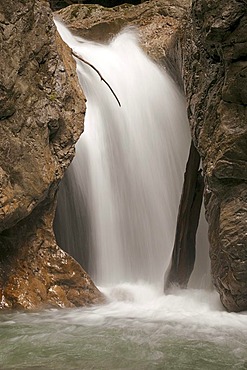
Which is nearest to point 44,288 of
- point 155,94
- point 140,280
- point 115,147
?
point 140,280

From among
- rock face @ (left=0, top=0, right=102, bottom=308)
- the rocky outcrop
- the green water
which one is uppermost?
the rocky outcrop

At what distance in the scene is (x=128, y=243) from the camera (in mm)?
8109

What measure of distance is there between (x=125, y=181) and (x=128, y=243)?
113 centimetres

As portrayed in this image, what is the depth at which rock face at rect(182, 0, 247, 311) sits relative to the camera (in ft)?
16.3

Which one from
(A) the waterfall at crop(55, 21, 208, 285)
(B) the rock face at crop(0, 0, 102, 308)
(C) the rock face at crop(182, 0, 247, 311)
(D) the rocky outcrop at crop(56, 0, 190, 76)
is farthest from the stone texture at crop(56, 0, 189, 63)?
(C) the rock face at crop(182, 0, 247, 311)

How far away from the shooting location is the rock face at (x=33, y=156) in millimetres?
5984

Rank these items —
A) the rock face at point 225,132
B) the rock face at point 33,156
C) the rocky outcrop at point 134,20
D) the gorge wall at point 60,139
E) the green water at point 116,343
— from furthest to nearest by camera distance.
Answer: the rocky outcrop at point 134,20
the rock face at point 33,156
the gorge wall at point 60,139
the rock face at point 225,132
the green water at point 116,343

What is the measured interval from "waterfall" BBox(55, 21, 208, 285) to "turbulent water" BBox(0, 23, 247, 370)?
0.7 inches

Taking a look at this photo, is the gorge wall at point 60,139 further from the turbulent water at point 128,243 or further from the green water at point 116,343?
the green water at point 116,343

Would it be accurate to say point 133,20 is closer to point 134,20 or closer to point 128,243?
point 134,20

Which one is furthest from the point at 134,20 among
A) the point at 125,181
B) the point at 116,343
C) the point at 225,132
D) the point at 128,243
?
the point at 116,343

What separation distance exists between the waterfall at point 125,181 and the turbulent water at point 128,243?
0.02m

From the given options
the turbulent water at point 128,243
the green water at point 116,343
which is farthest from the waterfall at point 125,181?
the green water at point 116,343

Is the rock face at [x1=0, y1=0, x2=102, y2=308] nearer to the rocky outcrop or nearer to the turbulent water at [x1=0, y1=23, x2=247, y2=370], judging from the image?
the turbulent water at [x1=0, y1=23, x2=247, y2=370]
